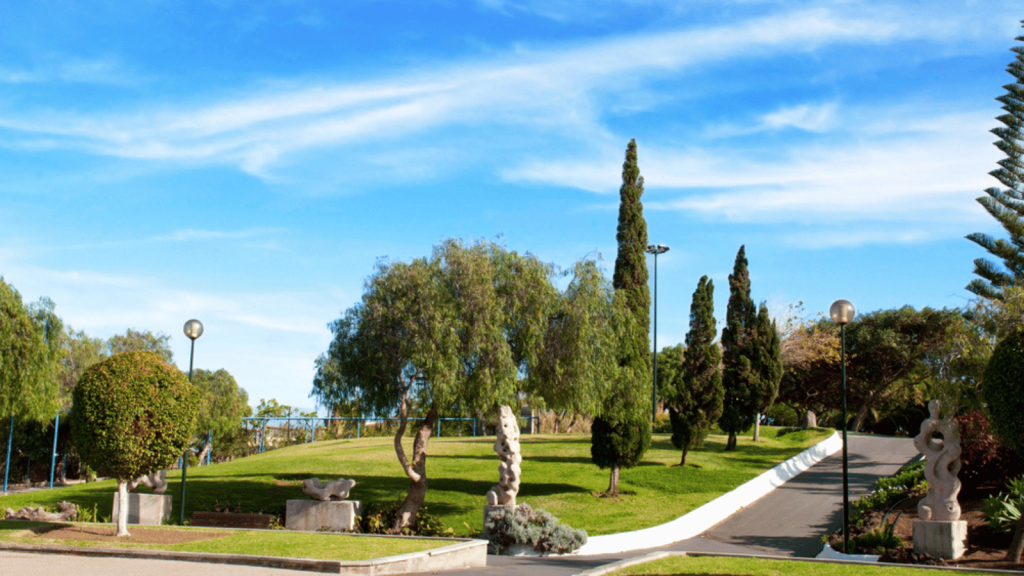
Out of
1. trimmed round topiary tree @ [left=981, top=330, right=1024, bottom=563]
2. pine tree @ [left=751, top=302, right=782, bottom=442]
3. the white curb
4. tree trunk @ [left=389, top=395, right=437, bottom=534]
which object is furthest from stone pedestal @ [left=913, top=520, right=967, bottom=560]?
pine tree @ [left=751, top=302, right=782, bottom=442]

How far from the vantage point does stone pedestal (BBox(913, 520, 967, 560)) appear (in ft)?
43.4

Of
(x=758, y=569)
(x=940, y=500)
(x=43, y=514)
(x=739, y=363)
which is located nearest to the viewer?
(x=758, y=569)

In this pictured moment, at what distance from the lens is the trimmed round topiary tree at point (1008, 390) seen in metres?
9.72

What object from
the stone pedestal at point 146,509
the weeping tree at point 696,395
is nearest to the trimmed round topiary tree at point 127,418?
the stone pedestal at point 146,509

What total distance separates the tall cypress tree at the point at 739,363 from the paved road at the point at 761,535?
3.32 m

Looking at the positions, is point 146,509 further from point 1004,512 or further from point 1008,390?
point 1004,512

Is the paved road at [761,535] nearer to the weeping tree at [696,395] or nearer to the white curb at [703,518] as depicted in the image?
the white curb at [703,518]

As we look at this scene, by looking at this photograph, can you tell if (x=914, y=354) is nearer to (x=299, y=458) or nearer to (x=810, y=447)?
(x=810, y=447)

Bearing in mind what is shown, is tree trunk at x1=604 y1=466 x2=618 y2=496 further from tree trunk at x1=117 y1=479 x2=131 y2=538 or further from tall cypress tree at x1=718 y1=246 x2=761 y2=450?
tree trunk at x1=117 y1=479 x2=131 y2=538

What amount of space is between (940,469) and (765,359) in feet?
56.1

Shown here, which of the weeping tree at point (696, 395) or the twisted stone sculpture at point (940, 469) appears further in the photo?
the weeping tree at point (696, 395)

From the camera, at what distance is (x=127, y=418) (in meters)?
13.3

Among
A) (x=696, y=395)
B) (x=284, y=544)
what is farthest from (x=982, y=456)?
(x=284, y=544)

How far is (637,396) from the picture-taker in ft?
67.6
